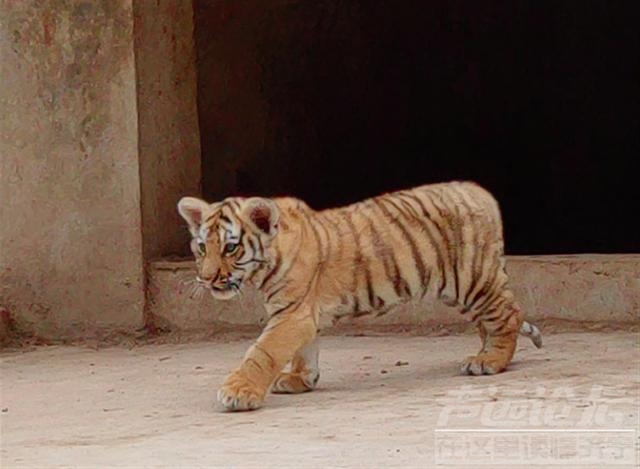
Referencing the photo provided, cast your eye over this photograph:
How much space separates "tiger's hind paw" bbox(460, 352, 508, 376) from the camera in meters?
6.00

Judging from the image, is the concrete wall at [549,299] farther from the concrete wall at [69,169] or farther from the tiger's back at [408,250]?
the tiger's back at [408,250]

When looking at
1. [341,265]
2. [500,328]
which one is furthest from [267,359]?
[500,328]

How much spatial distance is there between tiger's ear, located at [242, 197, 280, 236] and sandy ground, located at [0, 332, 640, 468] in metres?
0.61

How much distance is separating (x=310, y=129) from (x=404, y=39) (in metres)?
1.74

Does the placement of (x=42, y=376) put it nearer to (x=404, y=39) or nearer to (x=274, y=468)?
(x=274, y=468)

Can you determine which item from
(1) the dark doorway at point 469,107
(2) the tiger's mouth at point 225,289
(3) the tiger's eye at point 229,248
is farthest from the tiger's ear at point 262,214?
(1) the dark doorway at point 469,107

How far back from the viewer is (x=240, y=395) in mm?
5438

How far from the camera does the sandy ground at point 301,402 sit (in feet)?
15.4

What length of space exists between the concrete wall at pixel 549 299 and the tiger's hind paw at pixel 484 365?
1001 mm

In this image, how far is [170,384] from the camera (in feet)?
20.6

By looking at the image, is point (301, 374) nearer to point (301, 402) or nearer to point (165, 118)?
point (301, 402)

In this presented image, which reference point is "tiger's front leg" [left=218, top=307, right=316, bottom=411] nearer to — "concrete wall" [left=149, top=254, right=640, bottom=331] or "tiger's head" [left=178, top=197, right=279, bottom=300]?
"tiger's head" [left=178, top=197, right=279, bottom=300]

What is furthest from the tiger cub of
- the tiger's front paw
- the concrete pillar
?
the concrete pillar

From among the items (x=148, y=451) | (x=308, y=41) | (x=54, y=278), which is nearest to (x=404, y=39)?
(x=308, y=41)
